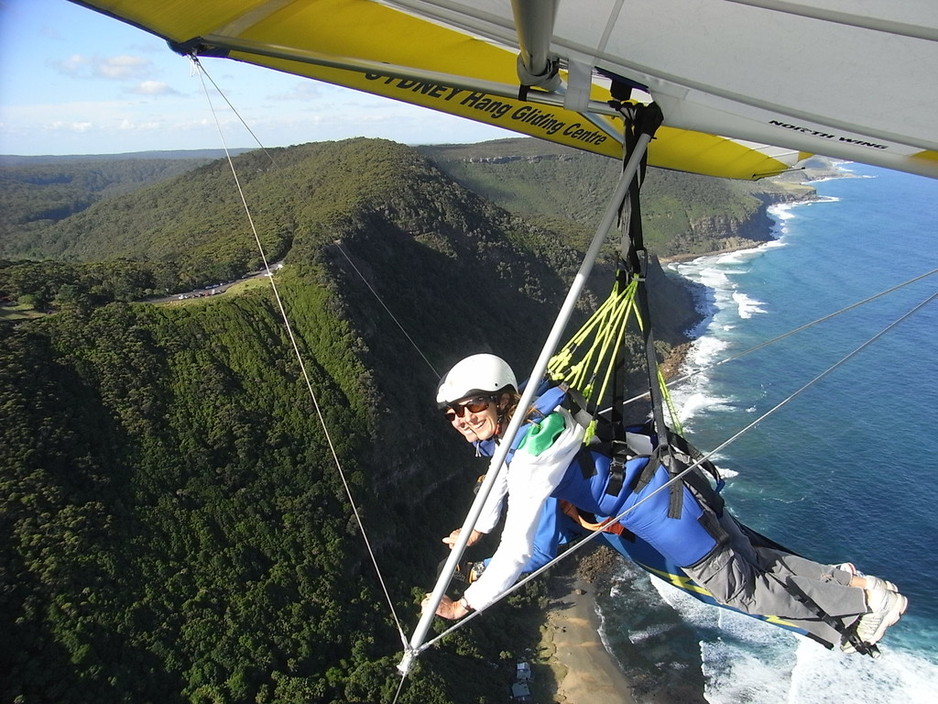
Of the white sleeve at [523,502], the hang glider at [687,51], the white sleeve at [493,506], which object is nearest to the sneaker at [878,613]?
the white sleeve at [523,502]

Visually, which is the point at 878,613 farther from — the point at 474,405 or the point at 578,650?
the point at 578,650

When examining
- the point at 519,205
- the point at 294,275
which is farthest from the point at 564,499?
the point at 519,205

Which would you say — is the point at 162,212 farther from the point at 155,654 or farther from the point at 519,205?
the point at 155,654

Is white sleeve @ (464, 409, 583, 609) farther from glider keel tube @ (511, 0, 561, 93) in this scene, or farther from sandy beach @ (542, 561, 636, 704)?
sandy beach @ (542, 561, 636, 704)

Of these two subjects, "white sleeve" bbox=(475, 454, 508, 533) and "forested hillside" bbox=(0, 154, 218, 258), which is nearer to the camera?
"white sleeve" bbox=(475, 454, 508, 533)

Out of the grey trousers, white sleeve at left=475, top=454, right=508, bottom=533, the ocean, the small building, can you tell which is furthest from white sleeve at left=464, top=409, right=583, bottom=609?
the small building

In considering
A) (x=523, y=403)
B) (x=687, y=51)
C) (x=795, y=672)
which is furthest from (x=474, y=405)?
(x=795, y=672)

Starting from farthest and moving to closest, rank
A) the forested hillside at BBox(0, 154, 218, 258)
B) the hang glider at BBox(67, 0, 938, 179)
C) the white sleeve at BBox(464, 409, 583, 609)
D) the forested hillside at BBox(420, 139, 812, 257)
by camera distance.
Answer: the forested hillside at BBox(420, 139, 812, 257) → the forested hillside at BBox(0, 154, 218, 258) → the white sleeve at BBox(464, 409, 583, 609) → the hang glider at BBox(67, 0, 938, 179)
